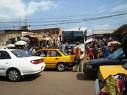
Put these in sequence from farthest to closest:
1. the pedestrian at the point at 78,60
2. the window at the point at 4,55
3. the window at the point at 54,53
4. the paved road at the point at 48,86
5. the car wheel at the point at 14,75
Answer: the window at the point at 54,53
the pedestrian at the point at 78,60
the window at the point at 4,55
the car wheel at the point at 14,75
the paved road at the point at 48,86

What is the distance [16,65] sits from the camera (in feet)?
45.7

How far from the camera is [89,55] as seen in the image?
22781 millimetres

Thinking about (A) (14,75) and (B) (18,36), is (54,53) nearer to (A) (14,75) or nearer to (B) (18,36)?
(A) (14,75)

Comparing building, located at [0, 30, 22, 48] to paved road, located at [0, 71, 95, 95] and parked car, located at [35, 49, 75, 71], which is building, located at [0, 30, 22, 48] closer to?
parked car, located at [35, 49, 75, 71]

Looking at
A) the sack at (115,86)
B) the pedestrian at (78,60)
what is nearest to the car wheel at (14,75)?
the pedestrian at (78,60)

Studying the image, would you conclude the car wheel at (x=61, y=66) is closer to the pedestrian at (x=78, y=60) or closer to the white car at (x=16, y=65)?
the pedestrian at (x=78, y=60)

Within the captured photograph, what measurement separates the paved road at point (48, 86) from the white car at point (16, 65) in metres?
0.43

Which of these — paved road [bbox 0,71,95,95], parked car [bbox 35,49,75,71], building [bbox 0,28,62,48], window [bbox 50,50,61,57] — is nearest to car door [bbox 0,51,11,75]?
paved road [bbox 0,71,95,95]

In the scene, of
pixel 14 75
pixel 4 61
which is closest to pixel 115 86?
pixel 14 75

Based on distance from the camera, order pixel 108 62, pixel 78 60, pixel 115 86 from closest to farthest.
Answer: pixel 115 86 → pixel 108 62 → pixel 78 60

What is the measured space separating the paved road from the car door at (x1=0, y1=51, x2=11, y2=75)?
0.56 metres

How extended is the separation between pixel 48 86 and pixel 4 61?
2.94 meters

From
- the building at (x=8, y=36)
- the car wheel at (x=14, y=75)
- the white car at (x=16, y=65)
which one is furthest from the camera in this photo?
the building at (x=8, y=36)

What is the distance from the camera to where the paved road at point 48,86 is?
36.6 ft
